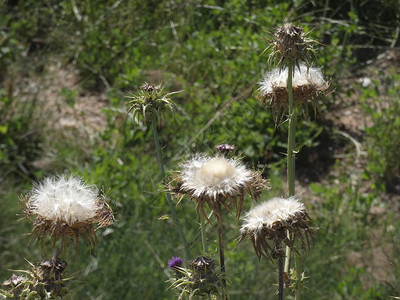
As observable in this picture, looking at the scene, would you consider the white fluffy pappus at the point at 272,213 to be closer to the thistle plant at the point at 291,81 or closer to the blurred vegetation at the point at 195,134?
the thistle plant at the point at 291,81

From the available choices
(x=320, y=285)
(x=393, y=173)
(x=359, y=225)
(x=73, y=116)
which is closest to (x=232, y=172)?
(x=320, y=285)

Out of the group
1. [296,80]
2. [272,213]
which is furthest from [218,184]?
[296,80]

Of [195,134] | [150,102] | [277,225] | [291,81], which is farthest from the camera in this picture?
[195,134]

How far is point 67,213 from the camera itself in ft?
4.36

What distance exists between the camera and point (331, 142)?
4.43 meters

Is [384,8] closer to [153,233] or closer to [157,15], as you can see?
[157,15]

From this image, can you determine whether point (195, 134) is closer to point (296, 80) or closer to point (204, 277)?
point (296, 80)

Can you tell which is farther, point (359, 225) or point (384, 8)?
point (384, 8)

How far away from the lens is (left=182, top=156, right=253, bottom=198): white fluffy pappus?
129cm

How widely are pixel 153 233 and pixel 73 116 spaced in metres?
1.56

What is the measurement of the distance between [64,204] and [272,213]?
0.42m

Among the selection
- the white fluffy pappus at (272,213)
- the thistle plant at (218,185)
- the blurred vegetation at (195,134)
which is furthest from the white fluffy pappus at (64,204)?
the blurred vegetation at (195,134)

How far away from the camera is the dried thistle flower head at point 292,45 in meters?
1.33

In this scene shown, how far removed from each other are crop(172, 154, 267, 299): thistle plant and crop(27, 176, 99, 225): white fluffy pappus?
183 millimetres
